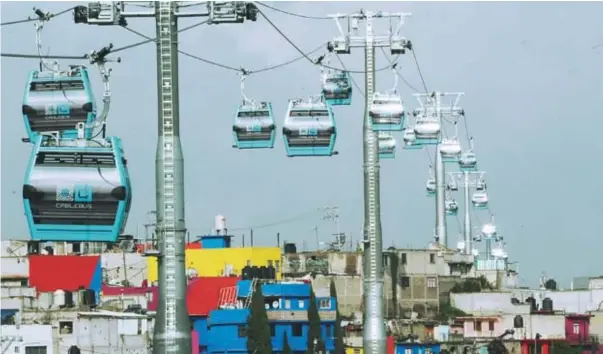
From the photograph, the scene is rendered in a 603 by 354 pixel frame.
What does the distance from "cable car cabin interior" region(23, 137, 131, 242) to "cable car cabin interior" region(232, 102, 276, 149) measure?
20.8 m

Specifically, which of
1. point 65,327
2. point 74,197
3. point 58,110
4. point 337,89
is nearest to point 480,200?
point 65,327

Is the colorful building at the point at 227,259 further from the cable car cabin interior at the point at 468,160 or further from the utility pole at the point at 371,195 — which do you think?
the utility pole at the point at 371,195

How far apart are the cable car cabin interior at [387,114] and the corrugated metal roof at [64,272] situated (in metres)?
51.7

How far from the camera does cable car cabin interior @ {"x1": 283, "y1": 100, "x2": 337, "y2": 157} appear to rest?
49844mm

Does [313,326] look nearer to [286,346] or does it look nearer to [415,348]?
[286,346]

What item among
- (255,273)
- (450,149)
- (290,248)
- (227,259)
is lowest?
(255,273)

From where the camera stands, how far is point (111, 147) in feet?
95.2

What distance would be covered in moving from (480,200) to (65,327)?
185 ft

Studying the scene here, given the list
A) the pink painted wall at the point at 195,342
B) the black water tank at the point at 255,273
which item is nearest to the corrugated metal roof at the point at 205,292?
the black water tank at the point at 255,273

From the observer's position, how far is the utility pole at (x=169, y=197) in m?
26.3

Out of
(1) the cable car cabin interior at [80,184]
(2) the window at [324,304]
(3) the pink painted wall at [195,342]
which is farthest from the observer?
(2) the window at [324,304]

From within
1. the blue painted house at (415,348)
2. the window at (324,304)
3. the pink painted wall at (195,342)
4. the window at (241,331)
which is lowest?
the blue painted house at (415,348)

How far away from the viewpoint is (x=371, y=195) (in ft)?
164

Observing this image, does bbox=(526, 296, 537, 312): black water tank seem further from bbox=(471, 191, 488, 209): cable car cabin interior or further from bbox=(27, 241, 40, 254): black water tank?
bbox=(27, 241, 40, 254): black water tank
